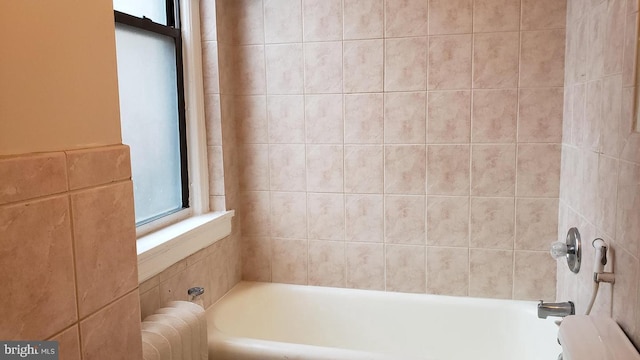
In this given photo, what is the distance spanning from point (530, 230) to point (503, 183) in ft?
0.79

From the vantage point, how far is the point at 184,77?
2.30 m

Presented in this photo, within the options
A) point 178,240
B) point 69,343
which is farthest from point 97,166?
point 178,240

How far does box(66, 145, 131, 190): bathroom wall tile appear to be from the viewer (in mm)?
804

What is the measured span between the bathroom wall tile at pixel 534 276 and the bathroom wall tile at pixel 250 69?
1453 mm

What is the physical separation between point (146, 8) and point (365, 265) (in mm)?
1508

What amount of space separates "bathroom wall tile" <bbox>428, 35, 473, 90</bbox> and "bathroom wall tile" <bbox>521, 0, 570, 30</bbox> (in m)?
0.24

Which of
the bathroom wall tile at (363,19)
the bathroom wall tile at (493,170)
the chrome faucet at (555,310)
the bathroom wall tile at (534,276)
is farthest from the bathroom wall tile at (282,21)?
the chrome faucet at (555,310)

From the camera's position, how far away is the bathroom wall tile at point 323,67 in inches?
94.8

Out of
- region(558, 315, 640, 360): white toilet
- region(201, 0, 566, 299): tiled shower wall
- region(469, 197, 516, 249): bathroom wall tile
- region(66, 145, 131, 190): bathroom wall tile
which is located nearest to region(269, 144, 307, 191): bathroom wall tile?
region(201, 0, 566, 299): tiled shower wall

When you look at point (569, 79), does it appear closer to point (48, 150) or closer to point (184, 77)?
point (184, 77)

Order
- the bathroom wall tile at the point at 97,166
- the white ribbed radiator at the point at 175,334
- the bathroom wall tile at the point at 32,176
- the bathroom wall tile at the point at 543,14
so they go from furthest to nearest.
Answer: the bathroom wall tile at the point at 543,14, the white ribbed radiator at the point at 175,334, the bathroom wall tile at the point at 97,166, the bathroom wall tile at the point at 32,176

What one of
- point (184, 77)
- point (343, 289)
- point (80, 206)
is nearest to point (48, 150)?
point (80, 206)

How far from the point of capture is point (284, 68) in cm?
248

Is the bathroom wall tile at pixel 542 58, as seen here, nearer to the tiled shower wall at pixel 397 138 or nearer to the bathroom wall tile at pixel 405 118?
the tiled shower wall at pixel 397 138
